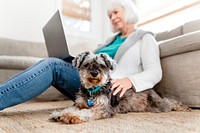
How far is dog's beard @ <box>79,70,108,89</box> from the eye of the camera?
1388 mm

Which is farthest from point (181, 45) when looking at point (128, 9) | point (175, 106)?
point (128, 9)

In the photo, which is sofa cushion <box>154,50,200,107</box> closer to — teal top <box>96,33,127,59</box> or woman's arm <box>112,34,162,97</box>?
woman's arm <box>112,34,162,97</box>

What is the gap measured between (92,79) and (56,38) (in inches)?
18.3

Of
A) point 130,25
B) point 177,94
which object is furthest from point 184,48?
point 130,25

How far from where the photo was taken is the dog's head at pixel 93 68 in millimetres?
1393

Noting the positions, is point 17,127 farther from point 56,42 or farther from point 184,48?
point 184,48

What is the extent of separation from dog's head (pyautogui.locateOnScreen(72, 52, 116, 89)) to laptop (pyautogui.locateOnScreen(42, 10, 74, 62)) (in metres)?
0.13

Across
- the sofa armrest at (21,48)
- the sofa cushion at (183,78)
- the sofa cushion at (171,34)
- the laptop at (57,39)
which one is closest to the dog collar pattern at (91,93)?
the laptop at (57,39)

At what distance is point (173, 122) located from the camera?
121 centimetres

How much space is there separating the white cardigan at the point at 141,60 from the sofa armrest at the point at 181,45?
0.28ft

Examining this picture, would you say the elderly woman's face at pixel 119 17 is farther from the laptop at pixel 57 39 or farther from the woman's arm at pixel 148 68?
the laptop at pixel 57 39

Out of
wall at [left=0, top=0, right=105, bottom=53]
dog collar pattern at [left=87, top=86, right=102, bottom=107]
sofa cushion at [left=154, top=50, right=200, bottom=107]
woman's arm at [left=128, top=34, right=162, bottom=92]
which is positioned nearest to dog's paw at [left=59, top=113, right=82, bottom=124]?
dog collar pattern at [left=87, top=86, right=102, bottom=107]

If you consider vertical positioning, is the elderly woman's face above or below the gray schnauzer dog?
above

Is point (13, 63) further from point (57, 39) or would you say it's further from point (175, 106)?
point (175, 106)
